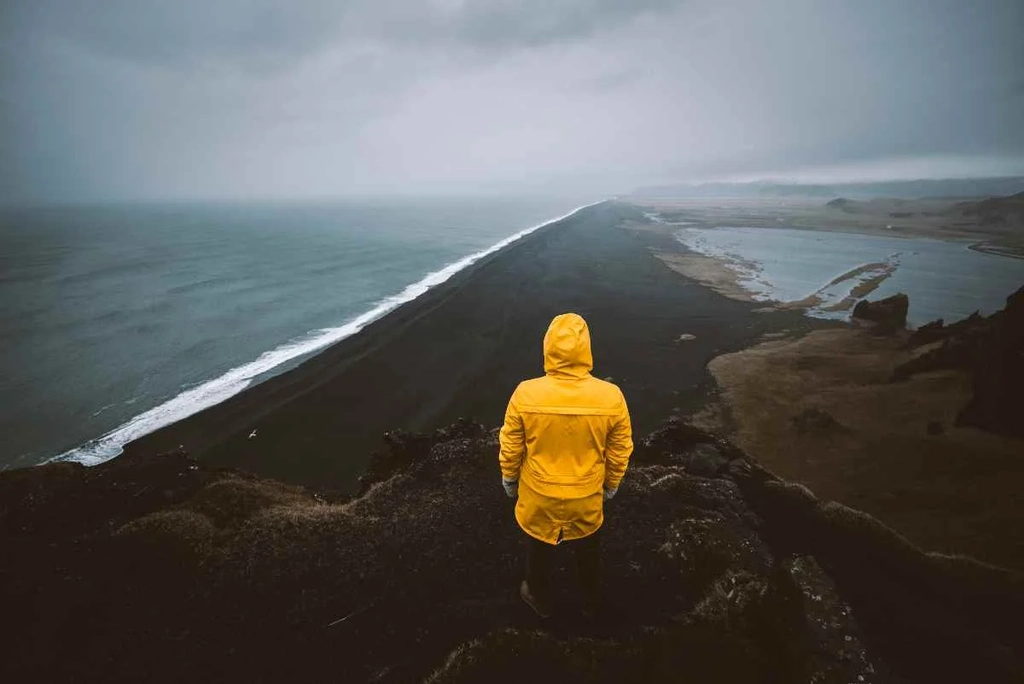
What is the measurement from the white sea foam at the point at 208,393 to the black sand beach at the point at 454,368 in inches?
32.8

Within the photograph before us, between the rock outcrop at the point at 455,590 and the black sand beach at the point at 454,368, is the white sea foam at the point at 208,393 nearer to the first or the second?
the black sand beach at the point at 454,368

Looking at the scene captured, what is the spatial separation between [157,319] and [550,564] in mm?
39631

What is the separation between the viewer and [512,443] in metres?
4.69

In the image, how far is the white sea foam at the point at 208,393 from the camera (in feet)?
57.3

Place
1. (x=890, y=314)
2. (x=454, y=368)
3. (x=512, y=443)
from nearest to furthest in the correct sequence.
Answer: (x=512, y=443)
(x=454, y=368)
(x=890, y=314)

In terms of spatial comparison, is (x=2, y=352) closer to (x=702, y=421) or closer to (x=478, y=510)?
(x=478, y=510)

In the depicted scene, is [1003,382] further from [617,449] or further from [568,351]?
[568,351]

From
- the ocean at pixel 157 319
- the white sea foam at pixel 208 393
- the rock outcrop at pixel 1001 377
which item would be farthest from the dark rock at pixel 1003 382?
the ocean at pixel 157 319

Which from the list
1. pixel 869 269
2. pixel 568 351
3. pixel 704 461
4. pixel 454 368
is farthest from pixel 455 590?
pixel 869 269

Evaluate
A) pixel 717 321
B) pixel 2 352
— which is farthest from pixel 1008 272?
pixel 2 352

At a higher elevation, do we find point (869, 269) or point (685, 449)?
point (685, 449)

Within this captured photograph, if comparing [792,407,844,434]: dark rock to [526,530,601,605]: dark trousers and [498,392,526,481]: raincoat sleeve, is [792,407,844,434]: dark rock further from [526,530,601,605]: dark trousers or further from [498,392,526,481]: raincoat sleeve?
[498,392,526,481]: raincoat sleeve

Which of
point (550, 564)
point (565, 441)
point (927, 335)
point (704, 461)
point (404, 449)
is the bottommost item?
point (927, 335)

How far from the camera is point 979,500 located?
11164mm
